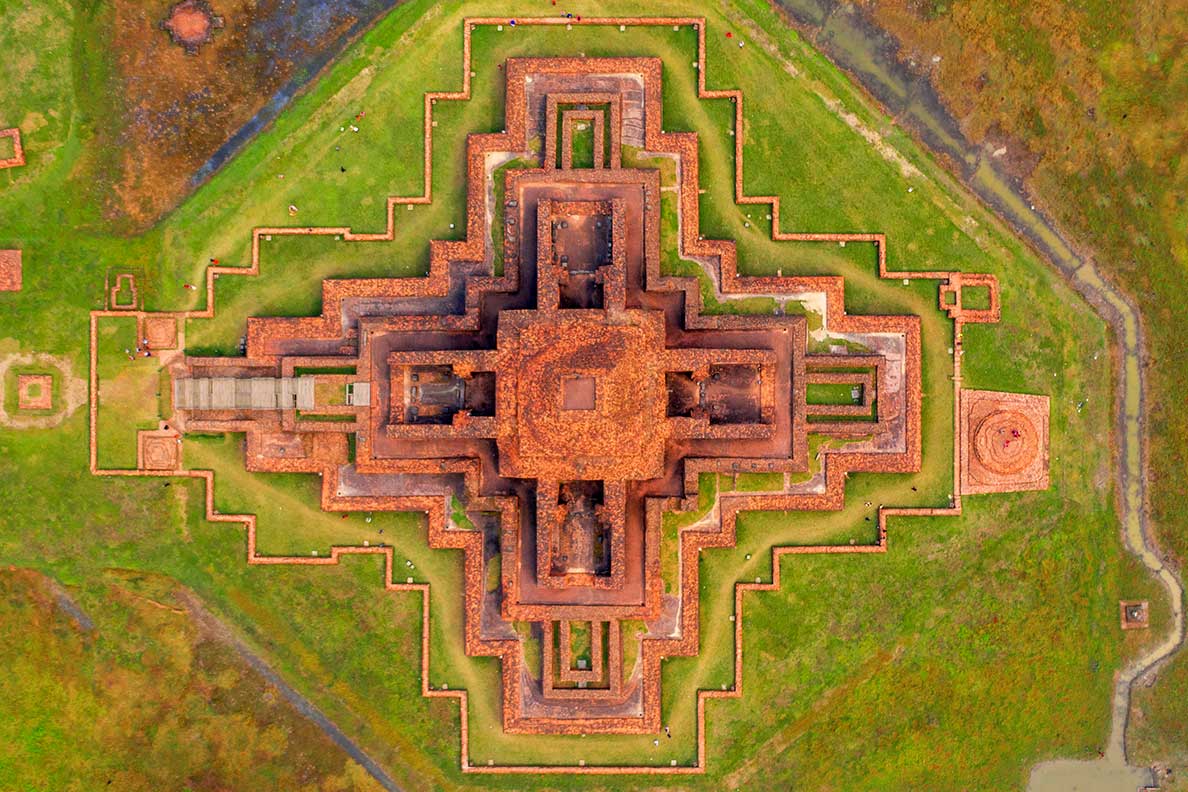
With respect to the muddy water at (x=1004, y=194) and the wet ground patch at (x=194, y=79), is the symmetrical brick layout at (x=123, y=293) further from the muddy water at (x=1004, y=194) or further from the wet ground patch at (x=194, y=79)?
the muddy water at (x=1004, y=194)

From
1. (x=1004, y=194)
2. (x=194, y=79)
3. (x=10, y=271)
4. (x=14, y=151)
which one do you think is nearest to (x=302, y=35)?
(x=194, y=79)

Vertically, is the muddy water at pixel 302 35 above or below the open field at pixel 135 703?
above

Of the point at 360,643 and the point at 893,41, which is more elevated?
the point at 893,41

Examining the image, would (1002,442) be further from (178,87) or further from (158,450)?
(178,87)

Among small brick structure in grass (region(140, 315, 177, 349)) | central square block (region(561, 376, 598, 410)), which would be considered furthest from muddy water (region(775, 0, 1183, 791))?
small brick structure in grass (region(140, 315, 177, 349))

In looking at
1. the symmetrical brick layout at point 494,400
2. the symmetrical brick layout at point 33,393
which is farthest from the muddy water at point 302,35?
the symmetrical brick layout at point 33,393

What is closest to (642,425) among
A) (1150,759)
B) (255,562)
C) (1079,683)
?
(255,562)

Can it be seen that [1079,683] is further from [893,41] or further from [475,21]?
[475,21]
